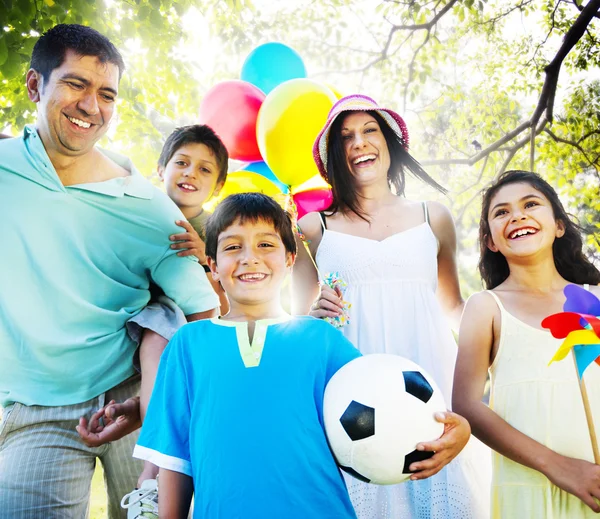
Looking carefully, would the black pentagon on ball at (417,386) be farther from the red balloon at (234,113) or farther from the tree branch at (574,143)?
the tree branch at (574,143)

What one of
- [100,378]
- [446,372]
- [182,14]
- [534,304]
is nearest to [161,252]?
[100,378]

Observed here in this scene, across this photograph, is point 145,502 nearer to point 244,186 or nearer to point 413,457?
point 413,457

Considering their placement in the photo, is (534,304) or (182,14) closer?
(534,304)

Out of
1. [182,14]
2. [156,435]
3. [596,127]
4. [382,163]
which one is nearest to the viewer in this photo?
[156,435]

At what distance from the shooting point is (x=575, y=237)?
94.5 inches

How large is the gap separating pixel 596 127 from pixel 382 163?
428 centimetres

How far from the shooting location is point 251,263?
1902 millimetres

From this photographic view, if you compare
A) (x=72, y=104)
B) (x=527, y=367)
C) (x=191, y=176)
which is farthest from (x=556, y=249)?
(x=72, y=104)

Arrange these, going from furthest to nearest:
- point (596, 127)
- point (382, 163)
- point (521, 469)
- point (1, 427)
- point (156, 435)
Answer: point (596, 127) → point (382, 163) → point (1, 427) → point (521, 469) → point (156, 435)

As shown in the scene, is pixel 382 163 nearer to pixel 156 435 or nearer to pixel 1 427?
pixel 156 435

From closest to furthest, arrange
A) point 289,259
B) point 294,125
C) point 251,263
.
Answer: point 251,263 < point 289,259 < point 294,125

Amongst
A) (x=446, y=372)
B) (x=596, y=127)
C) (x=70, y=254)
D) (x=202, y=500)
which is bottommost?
(x=202, y=500)

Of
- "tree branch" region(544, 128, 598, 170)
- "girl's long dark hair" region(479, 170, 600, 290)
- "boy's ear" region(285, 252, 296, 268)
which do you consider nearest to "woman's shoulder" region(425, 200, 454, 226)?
"girl's long dark hair" region(479, 170, 600, 290)

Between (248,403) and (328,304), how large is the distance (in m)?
0.64
